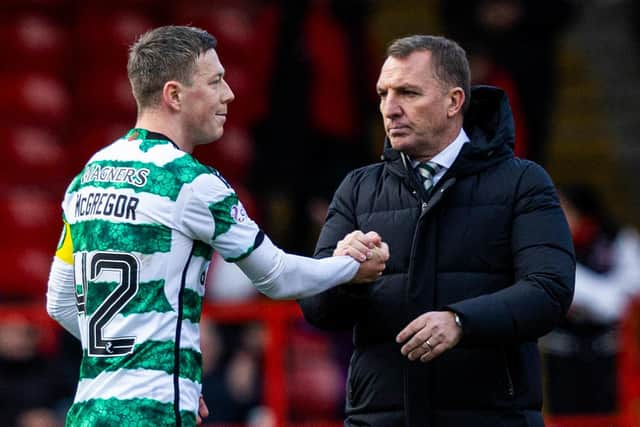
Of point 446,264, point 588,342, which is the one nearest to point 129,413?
point 446,264

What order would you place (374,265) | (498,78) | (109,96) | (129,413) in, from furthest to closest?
(109,96) → (498,78) → (374,265) → (129,413)

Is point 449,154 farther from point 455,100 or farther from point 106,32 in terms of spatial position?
point 106,32

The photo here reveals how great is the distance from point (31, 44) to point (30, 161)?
97cm

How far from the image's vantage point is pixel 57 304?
468cm

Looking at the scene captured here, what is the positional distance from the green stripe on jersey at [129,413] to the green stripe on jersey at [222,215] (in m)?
0.55

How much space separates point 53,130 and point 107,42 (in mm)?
838

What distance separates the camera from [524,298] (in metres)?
4.30

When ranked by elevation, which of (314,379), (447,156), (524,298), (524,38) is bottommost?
(314,379)

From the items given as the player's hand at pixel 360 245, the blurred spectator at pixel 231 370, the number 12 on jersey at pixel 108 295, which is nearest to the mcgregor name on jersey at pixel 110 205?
the number 12 on jersey at pixel 108 295

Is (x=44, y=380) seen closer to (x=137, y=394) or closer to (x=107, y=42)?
(x=107, y=42)

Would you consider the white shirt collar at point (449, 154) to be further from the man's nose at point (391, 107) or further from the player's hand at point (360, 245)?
the player's hand at point (360, 245)

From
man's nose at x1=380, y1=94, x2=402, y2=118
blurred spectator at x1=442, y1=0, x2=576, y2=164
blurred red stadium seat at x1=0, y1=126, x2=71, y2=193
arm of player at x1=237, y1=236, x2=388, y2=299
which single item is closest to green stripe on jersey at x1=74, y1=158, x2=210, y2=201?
arm of player at x1=237, y1=236, x2=388, y2=299

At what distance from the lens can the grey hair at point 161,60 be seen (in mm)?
4375

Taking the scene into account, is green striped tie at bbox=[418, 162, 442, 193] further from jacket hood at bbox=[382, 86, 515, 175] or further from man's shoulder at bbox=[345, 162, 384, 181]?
man's shoulder at bbox=[345, 162, 384, 181]
